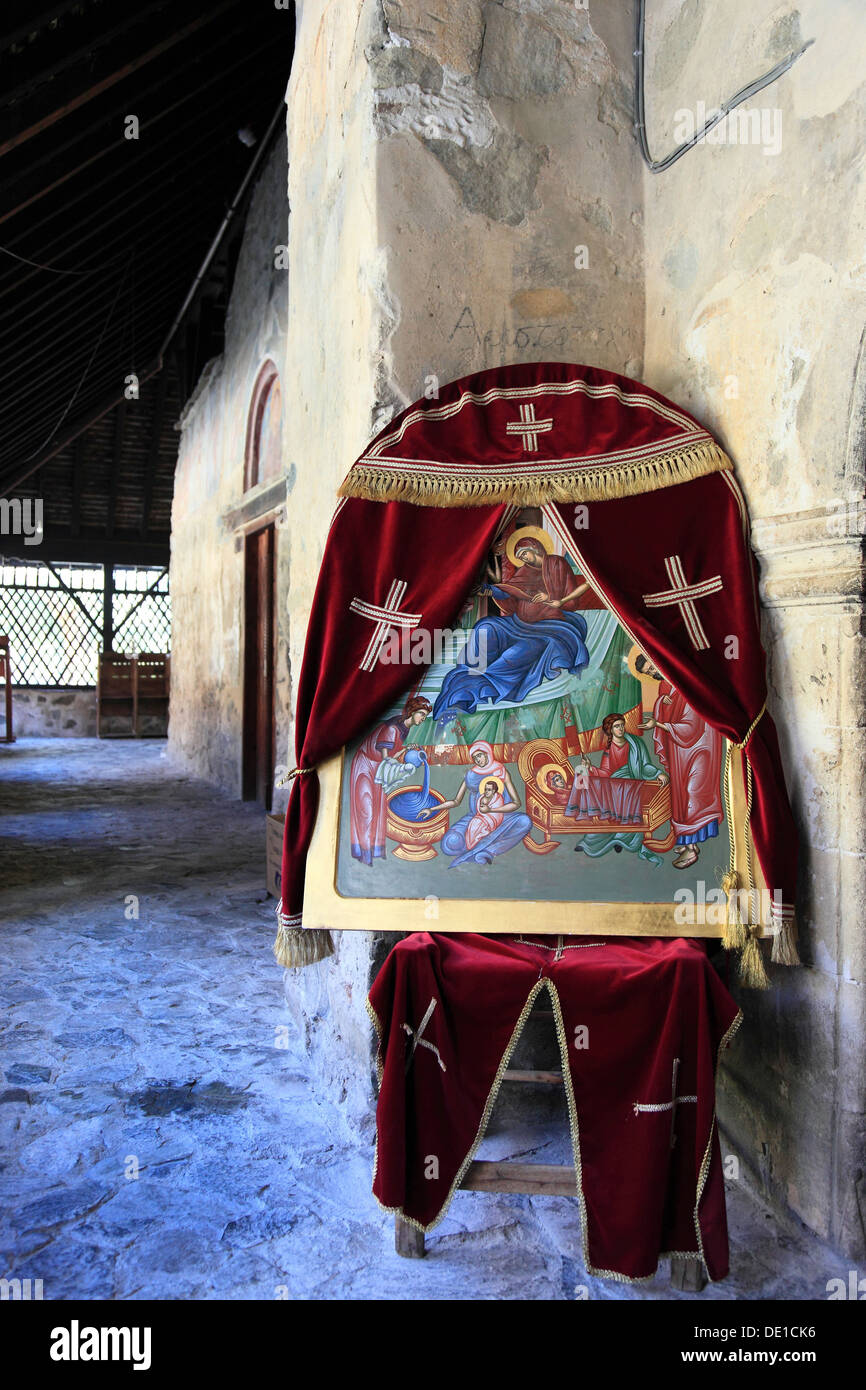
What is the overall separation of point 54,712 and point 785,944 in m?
15.3

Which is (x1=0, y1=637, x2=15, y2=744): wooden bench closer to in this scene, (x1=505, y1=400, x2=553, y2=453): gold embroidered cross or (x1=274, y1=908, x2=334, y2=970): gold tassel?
(x1=274, y1=908, x2=334, y2=970): gold tassel

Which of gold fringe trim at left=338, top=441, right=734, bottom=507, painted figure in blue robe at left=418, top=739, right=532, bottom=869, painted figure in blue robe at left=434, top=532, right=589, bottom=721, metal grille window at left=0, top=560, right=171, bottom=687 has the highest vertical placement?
metal grille window at left=0, top=560, right=171, bottom=687

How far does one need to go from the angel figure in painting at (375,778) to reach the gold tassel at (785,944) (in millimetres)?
930

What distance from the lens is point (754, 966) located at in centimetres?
213

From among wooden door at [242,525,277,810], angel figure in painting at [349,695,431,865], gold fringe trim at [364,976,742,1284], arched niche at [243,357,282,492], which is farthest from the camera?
wooden door at [242,525,277,810]

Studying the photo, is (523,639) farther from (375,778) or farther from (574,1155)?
(574,1155)

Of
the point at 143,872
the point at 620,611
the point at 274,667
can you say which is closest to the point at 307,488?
the point at 620,611

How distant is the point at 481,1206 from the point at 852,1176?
0.87 meters

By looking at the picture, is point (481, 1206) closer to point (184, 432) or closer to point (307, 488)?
point (307, 488)

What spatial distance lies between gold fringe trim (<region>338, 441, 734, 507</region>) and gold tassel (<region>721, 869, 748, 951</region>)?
1.00 m

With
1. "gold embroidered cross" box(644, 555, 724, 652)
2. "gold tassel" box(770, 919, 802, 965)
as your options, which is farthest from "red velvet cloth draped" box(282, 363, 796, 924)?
"gold tassel" box(770, 919, 802, 965)

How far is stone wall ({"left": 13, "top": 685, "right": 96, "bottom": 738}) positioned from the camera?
15.4 meters

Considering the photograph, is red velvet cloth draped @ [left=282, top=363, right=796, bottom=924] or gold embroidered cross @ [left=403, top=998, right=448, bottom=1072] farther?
red velvet cloth draped @ [left=282, top=363, right=796, bottom=924]

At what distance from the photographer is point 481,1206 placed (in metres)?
2.28
